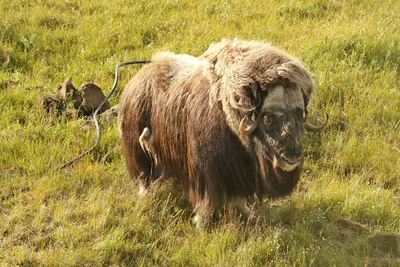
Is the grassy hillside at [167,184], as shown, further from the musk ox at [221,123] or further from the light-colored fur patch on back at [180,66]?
the light-colored fur patch on back at [180,66]

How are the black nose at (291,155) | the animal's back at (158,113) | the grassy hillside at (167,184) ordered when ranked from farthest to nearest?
the animal's back at (158,113)
the grassy hillside at (167,184)
the black nose at (291,155)

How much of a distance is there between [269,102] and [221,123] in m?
0.36

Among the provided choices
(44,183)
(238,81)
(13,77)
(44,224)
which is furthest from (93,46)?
(238,81)

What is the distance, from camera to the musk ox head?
3.08m

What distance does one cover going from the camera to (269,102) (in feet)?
10.2

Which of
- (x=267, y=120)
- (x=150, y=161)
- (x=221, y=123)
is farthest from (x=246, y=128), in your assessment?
(x=150, y=161)

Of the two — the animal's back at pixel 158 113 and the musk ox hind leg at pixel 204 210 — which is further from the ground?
the animal's back at pixel 158 113

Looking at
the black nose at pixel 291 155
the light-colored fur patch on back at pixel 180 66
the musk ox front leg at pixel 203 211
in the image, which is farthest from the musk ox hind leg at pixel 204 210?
the light-colored fur patch on back at pixel 180 66

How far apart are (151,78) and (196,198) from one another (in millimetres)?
926

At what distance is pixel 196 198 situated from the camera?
363 centimetres

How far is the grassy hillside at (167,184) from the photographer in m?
3.44

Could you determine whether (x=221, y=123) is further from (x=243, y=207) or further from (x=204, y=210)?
(x=243, y=207)

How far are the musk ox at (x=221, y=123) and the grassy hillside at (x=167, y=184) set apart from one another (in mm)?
280

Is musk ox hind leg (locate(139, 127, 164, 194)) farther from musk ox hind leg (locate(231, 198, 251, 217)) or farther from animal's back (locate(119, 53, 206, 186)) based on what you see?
musk ox hind leg (locate(231, 198, 251, 217))
